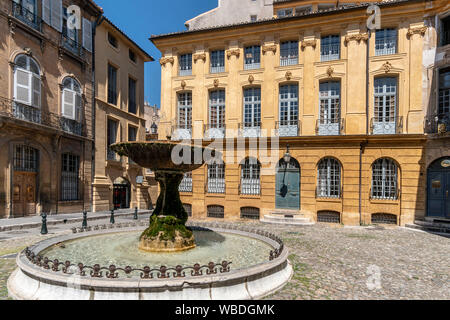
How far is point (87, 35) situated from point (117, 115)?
20.0 feet

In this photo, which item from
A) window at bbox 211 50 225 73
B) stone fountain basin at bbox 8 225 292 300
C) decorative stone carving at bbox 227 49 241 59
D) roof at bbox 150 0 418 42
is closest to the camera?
stone fountain basin at bbox 8 225 292 300

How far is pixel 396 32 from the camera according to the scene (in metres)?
15.1

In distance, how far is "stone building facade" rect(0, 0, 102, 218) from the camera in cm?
1435

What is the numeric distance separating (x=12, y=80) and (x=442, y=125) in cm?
2267

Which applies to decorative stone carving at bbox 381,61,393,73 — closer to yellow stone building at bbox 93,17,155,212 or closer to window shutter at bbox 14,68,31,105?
yellow stone building at bbox 93,17,155,212

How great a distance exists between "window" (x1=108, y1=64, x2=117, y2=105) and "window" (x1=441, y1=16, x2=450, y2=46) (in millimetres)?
22246

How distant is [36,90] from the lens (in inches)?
620

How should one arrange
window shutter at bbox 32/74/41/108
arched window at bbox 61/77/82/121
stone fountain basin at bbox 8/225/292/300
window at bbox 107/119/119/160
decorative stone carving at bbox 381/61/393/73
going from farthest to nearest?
window at bbox 107/119/119/160
arched window at bbox 61/77/82/121
window shutter at bbox 32/74/41/108
decorative stone carving at bbox 381/61/393/73
stone fountain basin at bbox 8/225/292/300

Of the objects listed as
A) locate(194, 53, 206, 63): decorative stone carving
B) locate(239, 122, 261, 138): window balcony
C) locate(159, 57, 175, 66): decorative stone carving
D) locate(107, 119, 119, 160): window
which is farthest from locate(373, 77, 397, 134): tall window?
locate(107, 119, 119, 160): window

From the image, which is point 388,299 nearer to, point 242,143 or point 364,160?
point 364,160

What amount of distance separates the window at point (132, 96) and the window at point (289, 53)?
1426cm

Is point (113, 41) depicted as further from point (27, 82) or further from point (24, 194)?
point (24, 194)

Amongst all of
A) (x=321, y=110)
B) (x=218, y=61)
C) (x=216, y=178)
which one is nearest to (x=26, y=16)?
(x=218, y=61)
